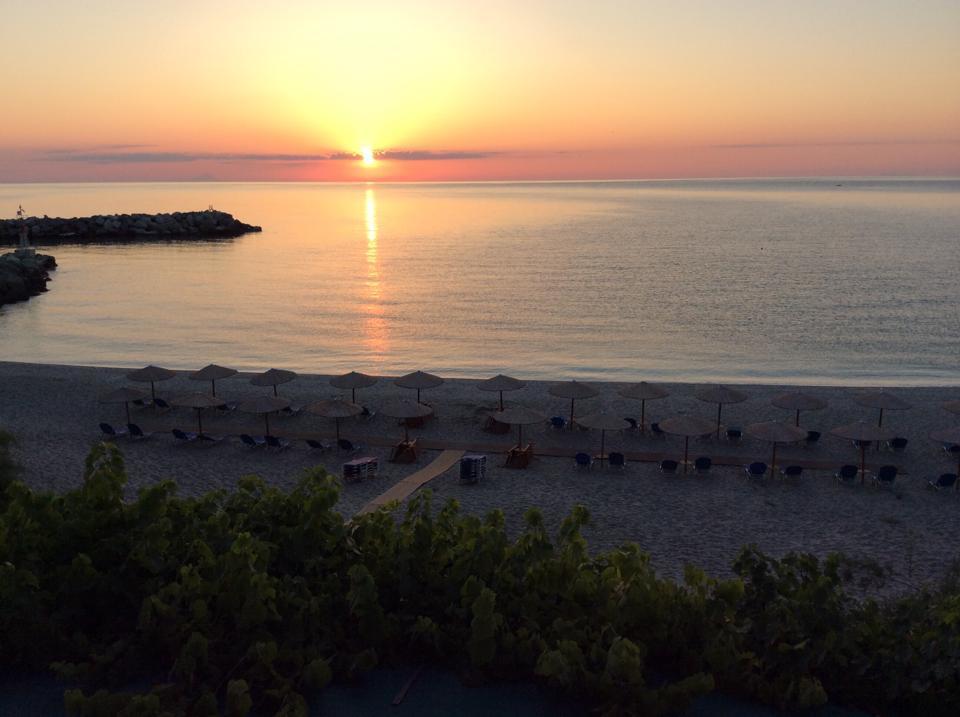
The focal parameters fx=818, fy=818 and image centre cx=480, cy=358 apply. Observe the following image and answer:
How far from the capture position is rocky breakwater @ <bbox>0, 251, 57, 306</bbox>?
183ft

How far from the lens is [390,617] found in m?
7.52

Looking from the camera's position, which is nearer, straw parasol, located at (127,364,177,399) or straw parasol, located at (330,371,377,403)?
straw parasol, located at (330,371,377,403)

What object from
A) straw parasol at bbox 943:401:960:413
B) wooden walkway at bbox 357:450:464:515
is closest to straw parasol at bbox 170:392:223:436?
wooden walkway at bbox 357:450:464:515

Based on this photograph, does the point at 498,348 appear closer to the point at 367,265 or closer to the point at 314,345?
the point at 314,345

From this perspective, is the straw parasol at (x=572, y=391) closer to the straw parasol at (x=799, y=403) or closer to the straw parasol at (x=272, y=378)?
the straw parasol at (x=799, y=403)

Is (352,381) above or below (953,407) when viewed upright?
below

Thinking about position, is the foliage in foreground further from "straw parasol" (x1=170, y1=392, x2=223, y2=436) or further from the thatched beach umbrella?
the thatched beach umbrella

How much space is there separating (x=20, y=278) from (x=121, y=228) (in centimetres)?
4954

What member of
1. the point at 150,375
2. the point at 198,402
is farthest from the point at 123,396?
the point at 198,402

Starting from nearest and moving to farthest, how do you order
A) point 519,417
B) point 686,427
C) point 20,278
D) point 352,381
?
point 686,427 → point 519,417 → point 352,381 → point 20,278

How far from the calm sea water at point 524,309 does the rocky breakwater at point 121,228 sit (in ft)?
21.4

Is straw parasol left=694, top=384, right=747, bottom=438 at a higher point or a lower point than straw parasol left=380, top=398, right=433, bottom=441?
higher

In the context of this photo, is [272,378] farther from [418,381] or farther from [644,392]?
[644,392]

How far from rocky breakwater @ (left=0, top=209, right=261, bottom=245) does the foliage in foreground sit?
327 feet
